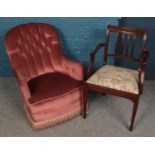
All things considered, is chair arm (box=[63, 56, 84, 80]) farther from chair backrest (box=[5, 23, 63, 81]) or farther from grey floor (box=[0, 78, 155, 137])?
grey floor (box=[0, 78, 155, 137])

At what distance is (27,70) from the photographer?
2.15 metres

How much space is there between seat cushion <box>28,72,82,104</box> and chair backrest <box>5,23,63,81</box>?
0.10 meters

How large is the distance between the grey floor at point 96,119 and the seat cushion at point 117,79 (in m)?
0.44

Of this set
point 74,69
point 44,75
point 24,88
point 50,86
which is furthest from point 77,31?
point 24,88

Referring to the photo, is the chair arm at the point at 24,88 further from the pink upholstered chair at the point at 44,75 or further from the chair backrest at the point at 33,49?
the chair backrest at the point at 33,49

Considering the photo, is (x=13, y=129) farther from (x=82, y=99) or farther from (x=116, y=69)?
(x=116, y=69)

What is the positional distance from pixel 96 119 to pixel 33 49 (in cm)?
95

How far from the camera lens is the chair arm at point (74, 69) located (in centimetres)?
219

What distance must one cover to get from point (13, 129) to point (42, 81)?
0.54 meters

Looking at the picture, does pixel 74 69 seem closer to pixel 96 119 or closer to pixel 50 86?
pixel 50 86

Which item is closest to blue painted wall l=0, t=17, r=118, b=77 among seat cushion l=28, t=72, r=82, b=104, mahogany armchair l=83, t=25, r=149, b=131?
mahogany armchair l=83, t=25, r=149, b=131

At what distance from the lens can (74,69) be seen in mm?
2203

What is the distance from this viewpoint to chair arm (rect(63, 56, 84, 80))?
2.19 metres

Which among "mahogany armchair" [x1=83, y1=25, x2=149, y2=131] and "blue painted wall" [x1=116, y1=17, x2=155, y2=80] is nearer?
"mahogany armchair" [x1=83, y1=25, x2=149, y2=131]
